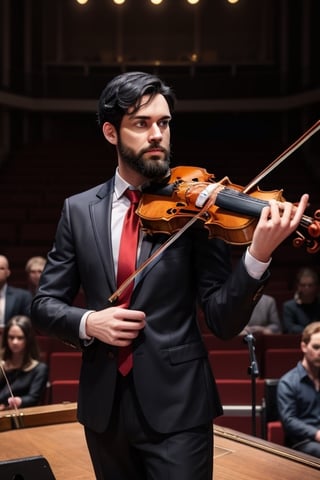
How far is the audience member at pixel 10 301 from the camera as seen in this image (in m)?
2.49

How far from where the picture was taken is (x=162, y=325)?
2.54ft

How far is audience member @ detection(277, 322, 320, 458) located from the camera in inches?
69.5

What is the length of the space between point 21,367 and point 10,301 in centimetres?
46

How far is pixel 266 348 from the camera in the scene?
2439mm

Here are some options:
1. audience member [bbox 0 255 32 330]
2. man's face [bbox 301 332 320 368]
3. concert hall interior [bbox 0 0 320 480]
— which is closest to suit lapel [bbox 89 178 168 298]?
man's face [bbox 301 332 320 368]

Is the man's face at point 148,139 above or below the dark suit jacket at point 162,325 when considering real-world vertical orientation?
above

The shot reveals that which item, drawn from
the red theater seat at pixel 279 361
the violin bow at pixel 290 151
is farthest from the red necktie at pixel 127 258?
the red theater seat at pixel 279 361

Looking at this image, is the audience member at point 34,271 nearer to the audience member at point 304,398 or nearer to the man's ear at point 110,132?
the audience member at point 304,398

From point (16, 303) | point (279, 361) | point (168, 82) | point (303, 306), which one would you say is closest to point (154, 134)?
point (279, 361)

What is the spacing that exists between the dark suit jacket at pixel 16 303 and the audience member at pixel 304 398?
3.37 feet

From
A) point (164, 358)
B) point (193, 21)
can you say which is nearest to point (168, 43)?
point (193, 21)

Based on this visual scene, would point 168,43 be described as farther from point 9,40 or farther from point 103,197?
point 103,197

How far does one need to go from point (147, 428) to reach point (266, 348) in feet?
5.69

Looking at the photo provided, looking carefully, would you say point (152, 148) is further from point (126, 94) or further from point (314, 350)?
point (314, 350)
